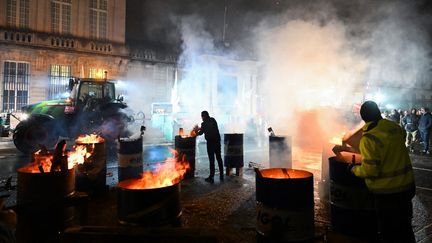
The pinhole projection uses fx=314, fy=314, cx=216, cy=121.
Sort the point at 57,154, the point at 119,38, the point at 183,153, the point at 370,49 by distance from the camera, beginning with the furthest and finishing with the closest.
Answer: the point at 119,38 < the point at 370,49 < the point at 183,153 < the point at 57,154

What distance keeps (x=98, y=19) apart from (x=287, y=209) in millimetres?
24732

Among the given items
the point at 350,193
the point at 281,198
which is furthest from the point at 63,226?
the point at 350,193

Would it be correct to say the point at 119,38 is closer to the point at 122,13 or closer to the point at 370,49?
the point at 122,13

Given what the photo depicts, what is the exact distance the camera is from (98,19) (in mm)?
24312

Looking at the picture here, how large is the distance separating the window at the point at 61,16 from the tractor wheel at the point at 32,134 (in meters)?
14.2

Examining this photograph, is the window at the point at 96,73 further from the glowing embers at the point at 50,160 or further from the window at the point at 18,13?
the glowing embers at the point at 50,160

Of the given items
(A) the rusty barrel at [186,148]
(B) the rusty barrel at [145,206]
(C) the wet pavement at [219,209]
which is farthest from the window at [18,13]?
(B) the rusty barrel at [145,206]

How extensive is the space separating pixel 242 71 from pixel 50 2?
16.4 m

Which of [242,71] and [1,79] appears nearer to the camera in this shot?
[1,79]

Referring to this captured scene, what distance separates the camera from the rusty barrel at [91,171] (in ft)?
19.8

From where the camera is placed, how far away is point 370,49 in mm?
12789

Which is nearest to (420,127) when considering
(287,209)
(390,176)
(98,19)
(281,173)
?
(281,173)

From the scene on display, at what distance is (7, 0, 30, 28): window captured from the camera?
20.7 m

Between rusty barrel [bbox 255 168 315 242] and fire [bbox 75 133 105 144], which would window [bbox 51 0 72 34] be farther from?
rusty barrel [bbox 255 168 315 242]
